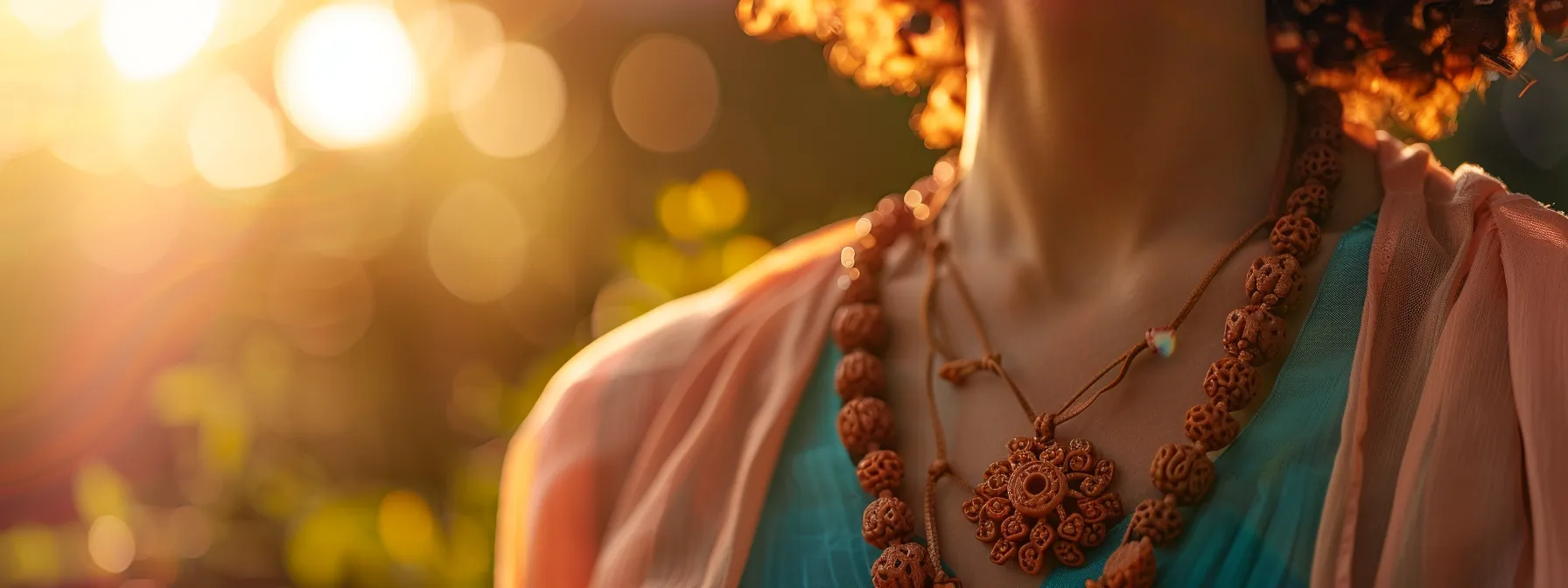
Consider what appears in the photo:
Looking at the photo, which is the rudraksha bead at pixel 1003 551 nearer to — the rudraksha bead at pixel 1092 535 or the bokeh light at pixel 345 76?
the rudraksha bead at pixel 1092 535

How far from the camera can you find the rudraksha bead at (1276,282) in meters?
1.11

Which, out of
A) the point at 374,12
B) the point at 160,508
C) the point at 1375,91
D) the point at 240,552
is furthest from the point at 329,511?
the point at 1375,91

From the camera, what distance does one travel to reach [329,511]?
2680mm

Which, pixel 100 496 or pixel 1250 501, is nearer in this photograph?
pixel 1250 501

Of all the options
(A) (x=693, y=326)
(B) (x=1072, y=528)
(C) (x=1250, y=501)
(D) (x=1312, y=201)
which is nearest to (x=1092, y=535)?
(B) (x=1072, y=528)

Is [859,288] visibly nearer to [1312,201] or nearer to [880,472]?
[880,472]

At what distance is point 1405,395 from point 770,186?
293 cm

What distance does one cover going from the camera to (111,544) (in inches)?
99.8

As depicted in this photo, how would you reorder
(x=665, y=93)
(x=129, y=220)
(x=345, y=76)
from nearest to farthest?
(x=129, y=220) → (x=345, y=76) → (x=665, y=93)

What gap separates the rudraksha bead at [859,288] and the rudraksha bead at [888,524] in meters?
0.25

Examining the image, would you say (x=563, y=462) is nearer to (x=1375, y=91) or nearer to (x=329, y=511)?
(x=1375, y=91)

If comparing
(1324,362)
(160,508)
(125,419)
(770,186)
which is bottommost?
(1324,362)

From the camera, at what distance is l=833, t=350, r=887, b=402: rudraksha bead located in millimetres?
1265

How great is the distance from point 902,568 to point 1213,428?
0.27 meters
